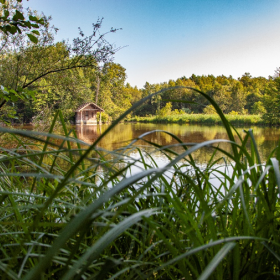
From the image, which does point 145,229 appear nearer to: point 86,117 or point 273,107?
point 273,107

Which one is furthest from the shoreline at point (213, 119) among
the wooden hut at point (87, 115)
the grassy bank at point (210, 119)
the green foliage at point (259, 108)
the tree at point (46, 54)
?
the tree at point (46, 54)

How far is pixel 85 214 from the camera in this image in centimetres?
13

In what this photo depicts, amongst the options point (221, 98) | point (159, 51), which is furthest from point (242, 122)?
point (159, 51)

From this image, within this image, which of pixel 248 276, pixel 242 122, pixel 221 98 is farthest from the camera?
pixel 221 98

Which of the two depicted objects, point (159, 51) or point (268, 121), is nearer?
point (268, 121)

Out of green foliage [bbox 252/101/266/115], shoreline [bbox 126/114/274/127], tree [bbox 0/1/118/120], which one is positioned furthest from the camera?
green foliage [bbox 252/101/266/115]

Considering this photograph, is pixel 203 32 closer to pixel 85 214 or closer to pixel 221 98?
pixel 221 98

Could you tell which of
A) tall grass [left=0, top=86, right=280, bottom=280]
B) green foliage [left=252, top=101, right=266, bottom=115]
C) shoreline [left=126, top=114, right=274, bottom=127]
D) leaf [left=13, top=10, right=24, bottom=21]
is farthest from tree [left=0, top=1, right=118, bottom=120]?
green foliage [left=252, top=101, right=266, bottom=115]

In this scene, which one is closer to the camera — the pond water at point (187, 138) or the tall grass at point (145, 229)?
the tall grass at point (145, 229)

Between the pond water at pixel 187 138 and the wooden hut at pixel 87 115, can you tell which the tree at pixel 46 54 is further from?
the wooden hut at pixel 87 115

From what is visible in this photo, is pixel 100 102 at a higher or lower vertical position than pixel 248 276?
higher

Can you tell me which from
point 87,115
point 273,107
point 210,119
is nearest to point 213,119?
point 210,119

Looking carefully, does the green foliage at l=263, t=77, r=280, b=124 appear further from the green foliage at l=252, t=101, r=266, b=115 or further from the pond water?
the pond water

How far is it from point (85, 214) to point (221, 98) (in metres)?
29.0
